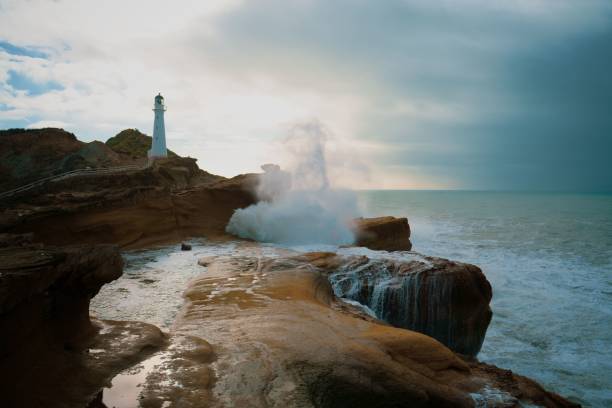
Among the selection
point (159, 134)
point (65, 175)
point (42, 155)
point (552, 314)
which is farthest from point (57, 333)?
point (159, 134)

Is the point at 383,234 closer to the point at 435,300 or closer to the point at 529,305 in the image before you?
the point at 529,305

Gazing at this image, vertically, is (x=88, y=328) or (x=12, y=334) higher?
(x=12, y=334)

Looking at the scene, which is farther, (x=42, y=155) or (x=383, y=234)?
(x=42, y=155)

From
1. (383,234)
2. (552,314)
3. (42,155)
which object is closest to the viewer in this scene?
(552,314)

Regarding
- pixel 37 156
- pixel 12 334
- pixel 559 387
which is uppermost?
pixel 37 156

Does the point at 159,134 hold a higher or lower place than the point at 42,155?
higher

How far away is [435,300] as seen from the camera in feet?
27.7

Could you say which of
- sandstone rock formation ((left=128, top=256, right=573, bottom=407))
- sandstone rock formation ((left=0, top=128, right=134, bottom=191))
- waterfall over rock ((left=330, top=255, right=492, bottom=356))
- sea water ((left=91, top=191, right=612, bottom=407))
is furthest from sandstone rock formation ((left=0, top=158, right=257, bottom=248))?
waterfall over rock ((left=330, top=255, right=492, bottom=356))

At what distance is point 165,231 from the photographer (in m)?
14.0

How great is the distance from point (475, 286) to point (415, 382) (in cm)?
503

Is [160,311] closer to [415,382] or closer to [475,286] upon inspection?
[415,382]

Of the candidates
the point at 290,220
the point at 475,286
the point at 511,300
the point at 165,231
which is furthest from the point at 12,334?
the point at 511,300

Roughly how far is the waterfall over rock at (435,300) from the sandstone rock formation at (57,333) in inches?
200

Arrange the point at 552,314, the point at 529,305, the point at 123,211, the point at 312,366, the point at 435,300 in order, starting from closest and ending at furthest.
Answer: the point at 312,366
the point at 435,300
the point at 552,314
the point at 529,305
the point at 123,211
